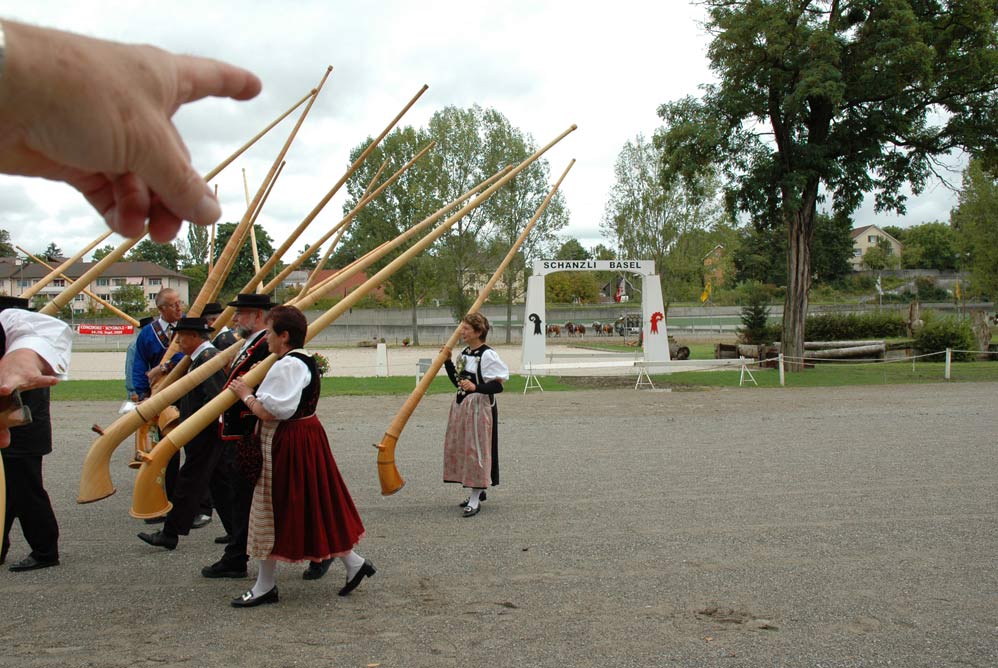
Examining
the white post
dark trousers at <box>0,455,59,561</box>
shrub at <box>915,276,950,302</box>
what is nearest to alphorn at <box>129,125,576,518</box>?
dark trousers at <box>0,455,59,561</box>

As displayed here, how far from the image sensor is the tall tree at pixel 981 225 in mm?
29094

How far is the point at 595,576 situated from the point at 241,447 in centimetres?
247

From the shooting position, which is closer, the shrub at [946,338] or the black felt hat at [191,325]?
the black felt hat at [191,325]

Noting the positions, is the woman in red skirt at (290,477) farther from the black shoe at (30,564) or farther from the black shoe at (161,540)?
the black shoe at (30,564)

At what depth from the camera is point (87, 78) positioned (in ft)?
3.62

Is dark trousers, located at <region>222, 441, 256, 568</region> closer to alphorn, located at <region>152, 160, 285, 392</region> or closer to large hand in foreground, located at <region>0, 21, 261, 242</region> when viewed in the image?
alphorn, located at <region>152, 160, 285, 392</region>

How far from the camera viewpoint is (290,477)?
4562mm

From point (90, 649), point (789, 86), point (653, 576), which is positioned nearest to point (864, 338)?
point (789, 86)

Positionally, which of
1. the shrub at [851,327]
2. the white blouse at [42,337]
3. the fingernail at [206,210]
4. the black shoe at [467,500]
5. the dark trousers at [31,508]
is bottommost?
the black shoe at [467,500]

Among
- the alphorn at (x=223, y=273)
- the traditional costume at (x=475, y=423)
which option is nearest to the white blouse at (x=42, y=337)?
the alphorn at (x=223, y=273)

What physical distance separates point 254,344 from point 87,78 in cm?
405

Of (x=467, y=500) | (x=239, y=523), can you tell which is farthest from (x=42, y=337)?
(x=467, y=500)

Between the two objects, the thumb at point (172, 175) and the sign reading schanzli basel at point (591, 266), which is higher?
the sign reading schanzli basel at point (591, 266)

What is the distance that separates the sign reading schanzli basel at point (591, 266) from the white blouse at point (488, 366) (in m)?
13.8
